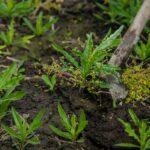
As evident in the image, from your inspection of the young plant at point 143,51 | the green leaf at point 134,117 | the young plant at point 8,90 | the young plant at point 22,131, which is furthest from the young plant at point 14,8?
the green leaf at point 134,117

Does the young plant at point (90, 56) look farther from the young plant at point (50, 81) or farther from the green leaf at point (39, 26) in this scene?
the green leaf at point (39, 26)

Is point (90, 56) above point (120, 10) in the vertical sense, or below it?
below

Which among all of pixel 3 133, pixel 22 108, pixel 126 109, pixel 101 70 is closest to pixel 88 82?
pixel 101 70

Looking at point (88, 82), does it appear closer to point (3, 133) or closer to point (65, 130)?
point (65, 130)

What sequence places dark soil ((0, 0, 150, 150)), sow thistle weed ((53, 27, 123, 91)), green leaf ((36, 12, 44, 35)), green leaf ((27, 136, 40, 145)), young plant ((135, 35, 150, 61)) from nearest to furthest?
green leaf ((27, 136, 40, 145)), dark soil ((0, 0, 150, 150)), sow thistle weed ((53, 27, 123, 91)), young plant ((135, 35, 150, 61)), green leaf ((36, 12, 44, 35))

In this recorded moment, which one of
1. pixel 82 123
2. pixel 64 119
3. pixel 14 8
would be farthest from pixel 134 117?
pixel 14 8

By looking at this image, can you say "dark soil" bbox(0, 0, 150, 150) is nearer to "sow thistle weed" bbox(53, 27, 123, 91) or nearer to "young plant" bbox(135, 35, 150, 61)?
"sow thistle weed" bbox(53, 27, 123, 91)

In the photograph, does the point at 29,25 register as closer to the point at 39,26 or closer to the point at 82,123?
the point at 39,26

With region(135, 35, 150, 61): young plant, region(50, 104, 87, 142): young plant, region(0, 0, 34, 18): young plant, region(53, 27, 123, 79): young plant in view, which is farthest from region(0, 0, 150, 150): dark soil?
region(135, 35, 150, 61): young plant
